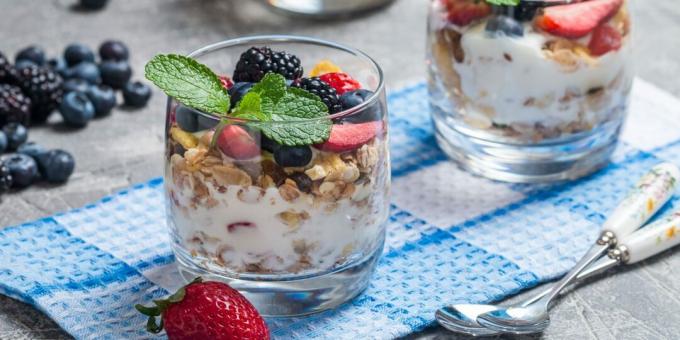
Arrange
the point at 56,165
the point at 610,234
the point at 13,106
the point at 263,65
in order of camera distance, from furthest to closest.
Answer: the point at 13,106 < the point at 56,165 < the point at 610,234 < the point at 263,65

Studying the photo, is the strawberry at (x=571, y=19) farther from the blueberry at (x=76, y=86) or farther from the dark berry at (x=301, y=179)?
the blueberry at (x=76, y=86)

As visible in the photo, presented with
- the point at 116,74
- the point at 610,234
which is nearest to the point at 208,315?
the point at 610,234

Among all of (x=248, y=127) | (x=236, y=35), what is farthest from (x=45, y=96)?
(x=248, y=127)

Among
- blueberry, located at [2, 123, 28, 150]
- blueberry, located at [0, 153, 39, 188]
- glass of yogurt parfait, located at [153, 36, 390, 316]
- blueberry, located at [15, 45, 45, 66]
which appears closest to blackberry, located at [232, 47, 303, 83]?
glass of yogurt parfait, located at [153, 36, 390, 316]

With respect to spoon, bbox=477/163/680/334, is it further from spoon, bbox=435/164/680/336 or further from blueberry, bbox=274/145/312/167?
blueberry, bbox=274/145/312/167

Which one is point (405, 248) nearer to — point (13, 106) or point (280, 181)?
point (280, 181)

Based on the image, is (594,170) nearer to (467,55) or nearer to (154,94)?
(467,55)

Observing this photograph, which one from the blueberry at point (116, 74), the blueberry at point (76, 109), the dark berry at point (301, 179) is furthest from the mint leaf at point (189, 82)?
the blueberry at point (116, 74)
